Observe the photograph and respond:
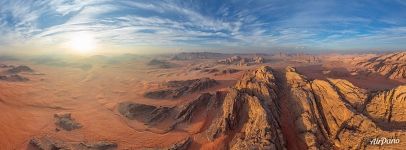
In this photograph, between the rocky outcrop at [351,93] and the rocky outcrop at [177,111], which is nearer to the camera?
the rocky outcrop at [351,93]

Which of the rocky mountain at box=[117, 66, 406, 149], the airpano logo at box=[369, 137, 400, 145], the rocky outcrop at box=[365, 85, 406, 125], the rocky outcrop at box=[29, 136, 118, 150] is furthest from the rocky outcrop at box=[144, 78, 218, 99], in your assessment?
the airpano logo at box=[369, 137, 400, 145]

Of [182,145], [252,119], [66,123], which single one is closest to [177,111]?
[182,145]

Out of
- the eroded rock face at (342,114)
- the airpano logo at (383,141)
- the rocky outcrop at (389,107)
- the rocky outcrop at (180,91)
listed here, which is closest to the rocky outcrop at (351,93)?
the eroded rock face at (342,114)

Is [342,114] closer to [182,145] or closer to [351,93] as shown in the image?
[351,93]

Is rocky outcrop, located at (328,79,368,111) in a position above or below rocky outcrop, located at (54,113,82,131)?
above

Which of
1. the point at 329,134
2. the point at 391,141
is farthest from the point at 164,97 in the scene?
the point at 391,141

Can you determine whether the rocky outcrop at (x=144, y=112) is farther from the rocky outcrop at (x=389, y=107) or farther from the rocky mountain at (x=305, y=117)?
the rocky outcrop at (x=389, y=107)

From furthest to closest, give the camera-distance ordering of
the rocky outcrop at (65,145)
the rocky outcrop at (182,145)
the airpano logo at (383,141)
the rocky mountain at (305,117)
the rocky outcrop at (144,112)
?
1. the rocky outcrop at (144,112)
2. the rocky outcrop at (65,145)
3. the rocky outcrop at (182,145)
4. the rocky mountain at (305,117)
5. the airpano logo at (383,141)

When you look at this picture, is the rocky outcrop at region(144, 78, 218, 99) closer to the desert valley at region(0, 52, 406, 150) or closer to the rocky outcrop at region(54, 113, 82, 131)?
the desert valley at region(0, 52, 406, 150)
